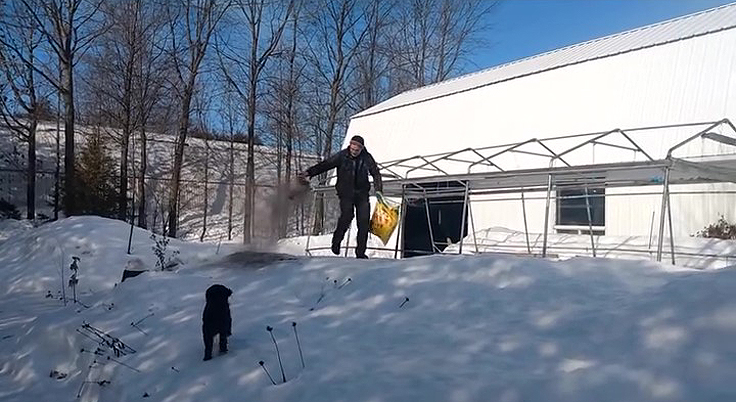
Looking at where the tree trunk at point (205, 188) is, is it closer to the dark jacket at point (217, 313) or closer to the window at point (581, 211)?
the window at point (581, 211)

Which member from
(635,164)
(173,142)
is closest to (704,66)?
(635,164)

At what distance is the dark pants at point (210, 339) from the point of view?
15.0 ft

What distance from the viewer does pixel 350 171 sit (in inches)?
324

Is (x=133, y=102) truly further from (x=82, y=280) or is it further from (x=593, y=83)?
(x=593, y=83)

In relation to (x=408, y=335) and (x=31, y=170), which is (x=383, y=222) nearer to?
(x=408, y=335)

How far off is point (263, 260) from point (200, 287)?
1.16 metres

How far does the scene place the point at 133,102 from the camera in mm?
24844

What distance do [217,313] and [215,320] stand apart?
6cm

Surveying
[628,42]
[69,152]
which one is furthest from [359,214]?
[69,152]

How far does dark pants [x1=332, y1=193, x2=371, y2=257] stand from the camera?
8.15 meters

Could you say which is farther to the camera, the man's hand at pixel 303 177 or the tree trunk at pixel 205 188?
the tree trunk at pixel 205 188

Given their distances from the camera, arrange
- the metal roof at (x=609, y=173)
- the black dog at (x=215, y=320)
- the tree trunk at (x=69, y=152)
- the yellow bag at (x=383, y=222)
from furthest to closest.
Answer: the tree trunk at (x=69, y=152)
the yellow bag at (x=383, y=222)
the metal roof at (x=609, y=173)
the black dog at (x=215, y=320)

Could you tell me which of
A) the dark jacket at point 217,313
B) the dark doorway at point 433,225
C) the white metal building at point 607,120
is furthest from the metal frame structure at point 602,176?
the dark jacket at point 217,313

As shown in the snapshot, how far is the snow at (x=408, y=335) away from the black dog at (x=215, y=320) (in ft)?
0.40
